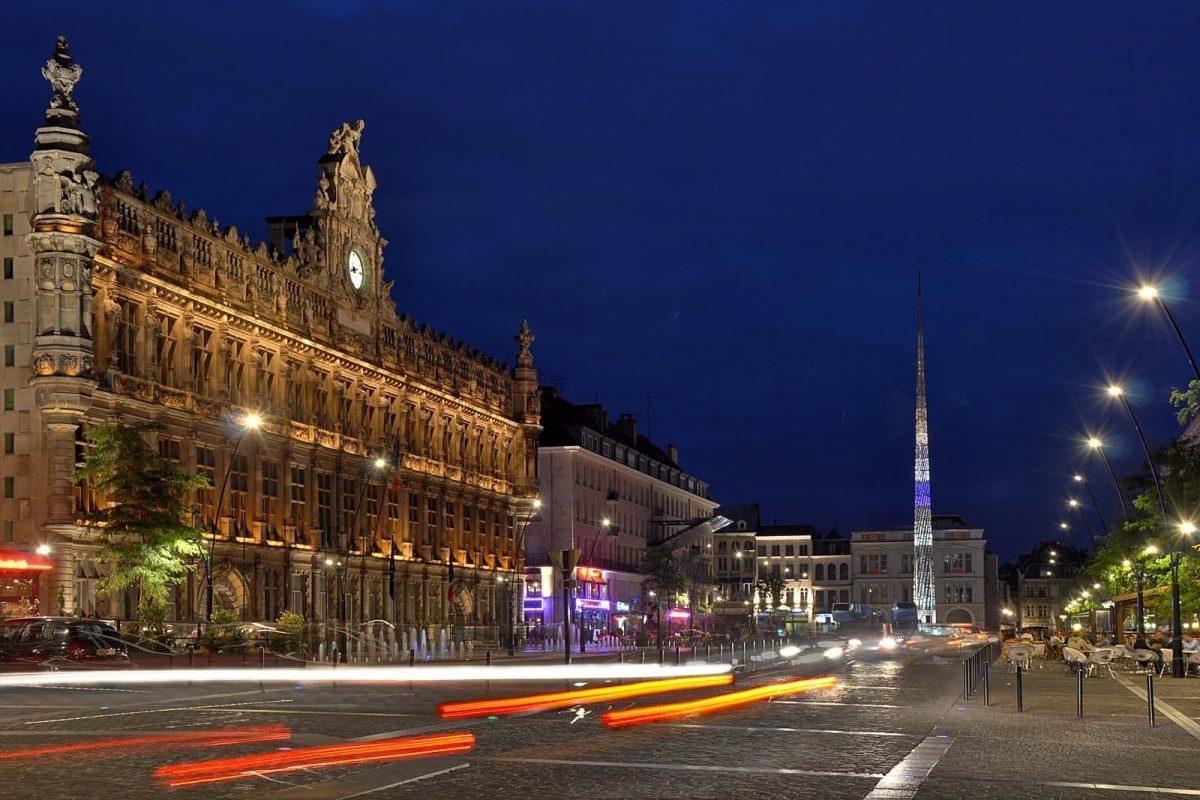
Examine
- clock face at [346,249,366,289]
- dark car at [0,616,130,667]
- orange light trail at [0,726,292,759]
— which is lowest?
dark car at [0,616,130,667]

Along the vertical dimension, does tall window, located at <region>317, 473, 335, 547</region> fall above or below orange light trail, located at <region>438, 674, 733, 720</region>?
above

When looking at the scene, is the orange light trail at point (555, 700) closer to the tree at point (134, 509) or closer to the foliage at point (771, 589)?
the tree at point (134, 509)

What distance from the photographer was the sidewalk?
15.4 metres

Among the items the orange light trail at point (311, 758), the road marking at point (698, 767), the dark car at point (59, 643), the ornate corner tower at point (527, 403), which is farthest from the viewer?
the ornate corner tower at point (527, 403)

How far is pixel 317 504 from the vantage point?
223ft

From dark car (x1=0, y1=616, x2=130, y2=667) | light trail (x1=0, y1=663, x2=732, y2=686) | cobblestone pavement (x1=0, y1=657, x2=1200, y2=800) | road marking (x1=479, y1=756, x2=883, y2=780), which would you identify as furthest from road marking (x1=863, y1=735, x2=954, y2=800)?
dark car (x1=0, y1=616, x2=130, y2=667)

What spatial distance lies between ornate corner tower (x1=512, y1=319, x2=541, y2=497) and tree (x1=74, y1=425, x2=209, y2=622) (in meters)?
48.5

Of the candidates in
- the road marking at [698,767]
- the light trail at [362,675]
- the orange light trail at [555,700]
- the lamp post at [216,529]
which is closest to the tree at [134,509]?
the lamp post at [216,529]

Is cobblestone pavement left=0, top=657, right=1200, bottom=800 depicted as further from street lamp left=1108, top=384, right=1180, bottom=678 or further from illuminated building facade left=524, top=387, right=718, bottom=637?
illuminated building facade left=524, top=387, right=718, bottom=637

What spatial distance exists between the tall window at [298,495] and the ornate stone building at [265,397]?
Answer: 0.15m

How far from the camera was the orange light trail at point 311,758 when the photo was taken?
51.1 feet

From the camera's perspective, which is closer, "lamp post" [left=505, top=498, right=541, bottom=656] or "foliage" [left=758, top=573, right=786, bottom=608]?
"lamp post" [left=505, top=498, right=541, bottom=656]

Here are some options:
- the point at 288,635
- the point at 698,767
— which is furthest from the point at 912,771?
the point at 288,635

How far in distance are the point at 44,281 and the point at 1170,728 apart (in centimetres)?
3896
